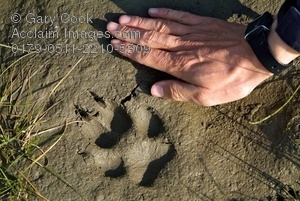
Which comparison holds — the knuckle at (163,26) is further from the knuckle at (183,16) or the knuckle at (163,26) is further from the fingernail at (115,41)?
the fingernail at (115,41)

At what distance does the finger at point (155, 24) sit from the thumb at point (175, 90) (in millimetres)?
260

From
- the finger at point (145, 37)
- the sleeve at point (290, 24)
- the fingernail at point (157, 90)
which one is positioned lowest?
the fingernail at point (157, 90)

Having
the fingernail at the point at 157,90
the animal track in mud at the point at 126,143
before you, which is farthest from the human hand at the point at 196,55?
the animal track in mud at the point at 126,143

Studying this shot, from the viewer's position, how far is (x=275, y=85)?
214 cm

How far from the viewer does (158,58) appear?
2.08 m

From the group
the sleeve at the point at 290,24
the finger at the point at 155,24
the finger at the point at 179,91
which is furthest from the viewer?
the finger at the point at 155,24

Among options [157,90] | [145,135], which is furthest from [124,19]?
[145,135]

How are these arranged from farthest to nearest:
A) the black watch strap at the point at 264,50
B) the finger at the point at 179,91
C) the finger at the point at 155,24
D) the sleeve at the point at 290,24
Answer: the finger at the point at 155,24, the finger at the point at 179,91, the black watch strap at the point at 264,50, the sleeve at the point at 290,24

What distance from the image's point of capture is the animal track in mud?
6.81 feet

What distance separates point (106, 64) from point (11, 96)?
0.48m

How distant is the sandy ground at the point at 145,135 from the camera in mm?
2033

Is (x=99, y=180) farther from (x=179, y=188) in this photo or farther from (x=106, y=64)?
(x=106, y=64)

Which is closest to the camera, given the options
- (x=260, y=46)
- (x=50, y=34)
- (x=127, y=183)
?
(x=260, y=46)

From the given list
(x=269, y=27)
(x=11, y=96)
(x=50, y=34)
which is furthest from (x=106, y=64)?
(x=269, y=27)
